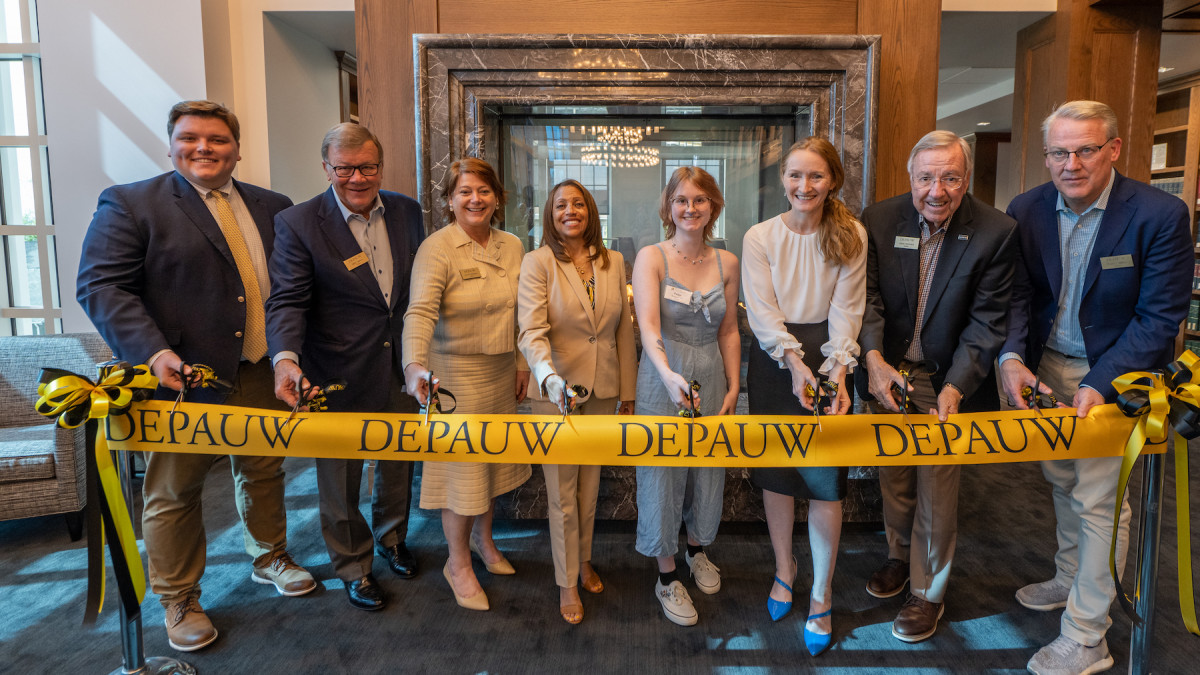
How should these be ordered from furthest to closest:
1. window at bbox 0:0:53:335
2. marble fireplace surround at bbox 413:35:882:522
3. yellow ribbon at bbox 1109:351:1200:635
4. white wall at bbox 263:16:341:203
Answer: white wall at bbox 263:16:341:203 → window at bbox 0:0:53:335 → marble fireplace surround at bbox 413:35:882:522 → yellow ribbon at bbox 1109:351:1200:635

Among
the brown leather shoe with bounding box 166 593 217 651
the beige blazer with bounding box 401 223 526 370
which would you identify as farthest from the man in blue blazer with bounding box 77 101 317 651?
the beige blazer with bounding box 401 223 526 370

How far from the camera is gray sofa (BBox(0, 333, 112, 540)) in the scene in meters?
2.92

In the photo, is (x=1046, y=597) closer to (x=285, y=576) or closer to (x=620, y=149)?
(x=620, y=149)

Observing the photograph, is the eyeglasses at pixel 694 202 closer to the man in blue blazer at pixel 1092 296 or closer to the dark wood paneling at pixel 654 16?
the man in blue blazer at pixel 1092 296

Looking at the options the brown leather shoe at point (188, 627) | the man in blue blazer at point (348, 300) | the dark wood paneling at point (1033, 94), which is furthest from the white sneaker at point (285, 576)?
the dark wood paneling at point (1033, 94)

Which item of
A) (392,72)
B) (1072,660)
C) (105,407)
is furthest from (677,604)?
(392,72)

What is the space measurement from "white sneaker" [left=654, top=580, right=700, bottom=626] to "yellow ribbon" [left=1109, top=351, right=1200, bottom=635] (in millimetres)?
1256

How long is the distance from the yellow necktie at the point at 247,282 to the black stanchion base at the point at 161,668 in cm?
98

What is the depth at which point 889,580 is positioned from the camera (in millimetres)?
2525

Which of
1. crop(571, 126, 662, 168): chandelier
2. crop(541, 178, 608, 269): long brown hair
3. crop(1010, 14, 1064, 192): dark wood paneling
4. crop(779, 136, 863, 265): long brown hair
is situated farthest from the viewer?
crop(1010, 14, 1064, 192): dark wood paneling

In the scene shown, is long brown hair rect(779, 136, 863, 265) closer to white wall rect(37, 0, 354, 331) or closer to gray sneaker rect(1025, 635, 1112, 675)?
gray sneaker rect(1025, 635, 1112, 675)

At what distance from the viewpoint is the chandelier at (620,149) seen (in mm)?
3582

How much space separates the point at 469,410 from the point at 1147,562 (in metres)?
2.11

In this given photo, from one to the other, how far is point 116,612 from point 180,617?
0.43m
